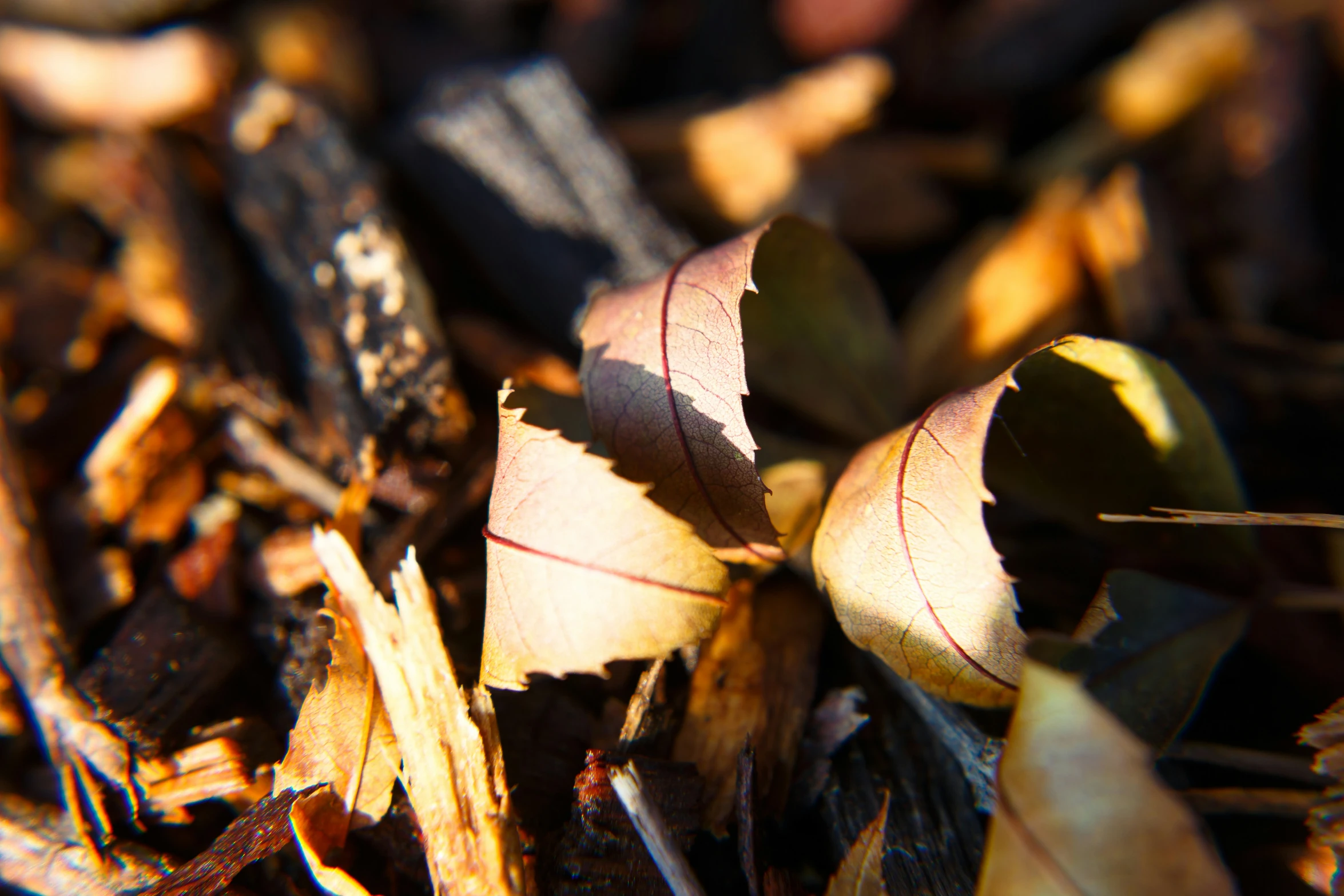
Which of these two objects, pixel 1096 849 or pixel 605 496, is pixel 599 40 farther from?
pixel 1096 849

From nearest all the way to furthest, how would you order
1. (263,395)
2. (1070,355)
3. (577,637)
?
(577,637)
(1070,355)
(263,395)

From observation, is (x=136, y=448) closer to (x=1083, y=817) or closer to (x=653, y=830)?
(x=653, y=830)

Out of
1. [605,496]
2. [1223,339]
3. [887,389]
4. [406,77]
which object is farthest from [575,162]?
[1223,339]

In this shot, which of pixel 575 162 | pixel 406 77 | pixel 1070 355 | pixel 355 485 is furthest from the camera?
pixel 406 77

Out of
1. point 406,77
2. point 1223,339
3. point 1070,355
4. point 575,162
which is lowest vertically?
point 1223,339

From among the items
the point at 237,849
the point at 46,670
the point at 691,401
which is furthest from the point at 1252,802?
the point at 46,670

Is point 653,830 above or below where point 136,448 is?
below
